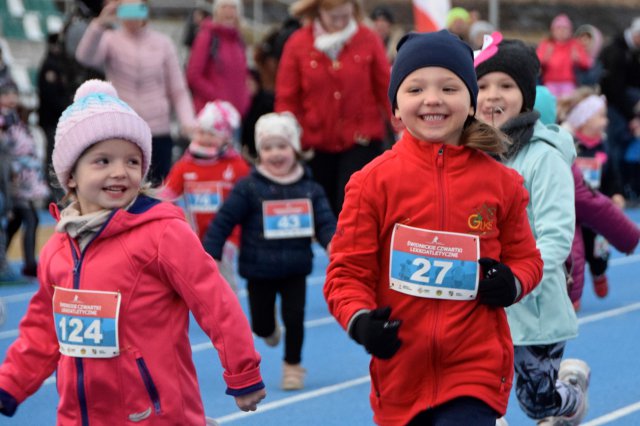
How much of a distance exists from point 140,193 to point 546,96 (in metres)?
2.33

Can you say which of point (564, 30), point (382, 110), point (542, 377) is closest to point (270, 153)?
point (382, 110)

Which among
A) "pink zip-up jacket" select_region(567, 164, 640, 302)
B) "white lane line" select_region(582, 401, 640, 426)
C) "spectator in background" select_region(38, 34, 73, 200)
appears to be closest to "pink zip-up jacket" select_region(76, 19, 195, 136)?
"spectator in background" select_region(38, 34, 73, 200)

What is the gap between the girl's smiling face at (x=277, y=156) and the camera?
7.77 m

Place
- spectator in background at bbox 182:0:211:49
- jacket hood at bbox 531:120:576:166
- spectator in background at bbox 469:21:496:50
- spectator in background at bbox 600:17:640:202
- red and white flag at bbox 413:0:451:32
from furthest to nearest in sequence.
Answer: spectator in background at bbox 600:17:640:202 < spectator in background at bbox 469:21:496:50 < spectator in background at bbox 182:0:211:49 < red and white flag at bbox 413:0:451:32 < jacket hood at bbox 531:120:576:166

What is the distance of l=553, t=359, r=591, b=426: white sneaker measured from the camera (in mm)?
5617

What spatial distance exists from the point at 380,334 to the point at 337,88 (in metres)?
5.83

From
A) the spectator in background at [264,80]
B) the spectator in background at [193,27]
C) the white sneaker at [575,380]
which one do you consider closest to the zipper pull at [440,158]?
the white sneaker at [575,380]

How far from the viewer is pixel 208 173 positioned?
31.2ft

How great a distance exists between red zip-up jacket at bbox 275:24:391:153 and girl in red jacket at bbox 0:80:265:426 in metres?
5.32

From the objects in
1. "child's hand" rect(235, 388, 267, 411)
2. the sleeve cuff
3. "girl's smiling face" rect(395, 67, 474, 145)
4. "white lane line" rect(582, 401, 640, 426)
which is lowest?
"white lane line" rect(582, 401, 640, 426)

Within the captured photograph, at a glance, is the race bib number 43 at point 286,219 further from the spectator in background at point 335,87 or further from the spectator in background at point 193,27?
the spectator in background at point 193,27

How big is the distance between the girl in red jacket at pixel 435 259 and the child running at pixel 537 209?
82cm

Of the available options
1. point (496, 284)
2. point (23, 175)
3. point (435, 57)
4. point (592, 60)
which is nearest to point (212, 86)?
point (23, 175)

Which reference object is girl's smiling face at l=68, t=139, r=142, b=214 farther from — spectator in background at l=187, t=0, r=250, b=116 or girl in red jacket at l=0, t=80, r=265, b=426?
spectator in background at l=187, t=0, r=250, b=116
